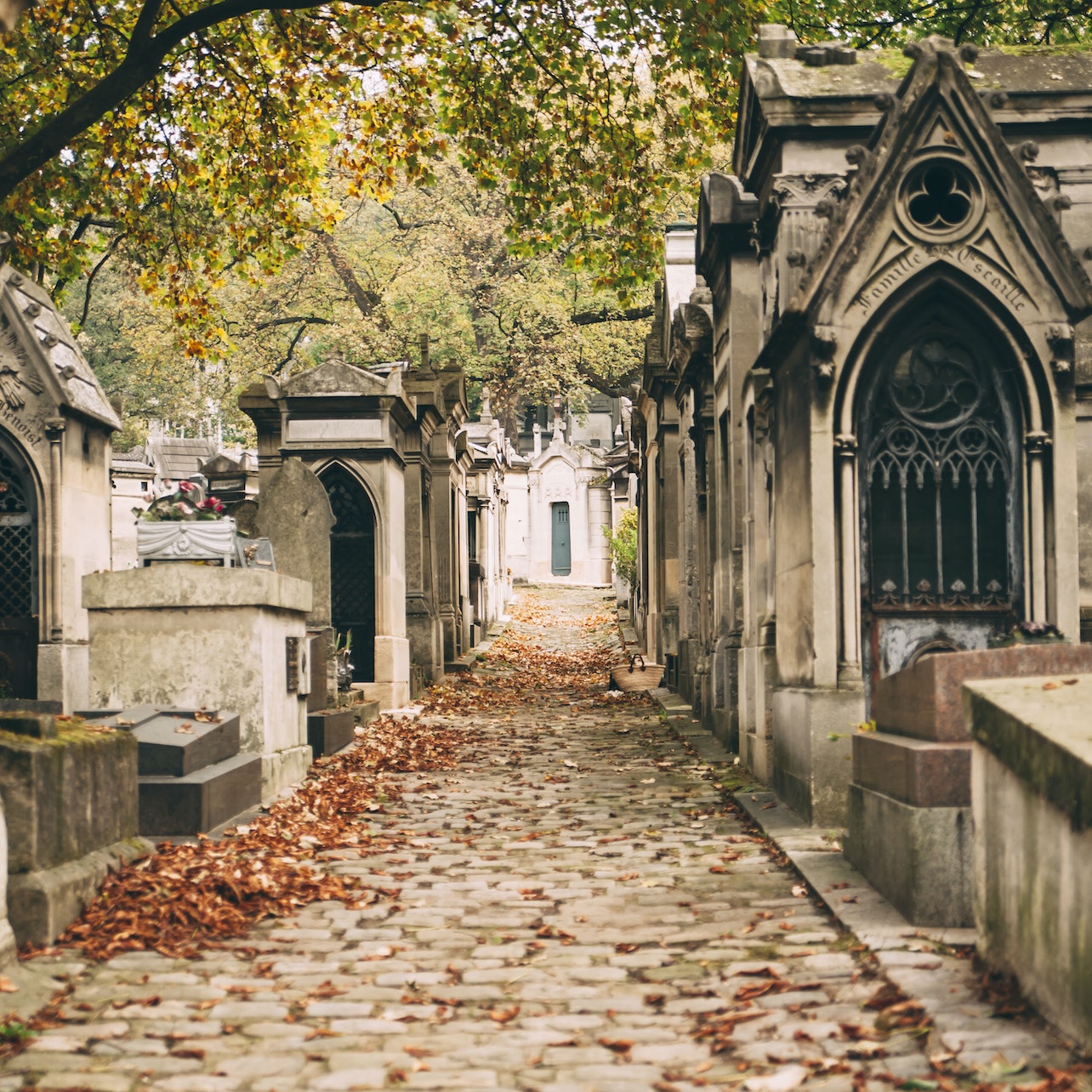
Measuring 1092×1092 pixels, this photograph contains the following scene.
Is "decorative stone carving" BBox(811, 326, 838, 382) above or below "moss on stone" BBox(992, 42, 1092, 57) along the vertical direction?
below

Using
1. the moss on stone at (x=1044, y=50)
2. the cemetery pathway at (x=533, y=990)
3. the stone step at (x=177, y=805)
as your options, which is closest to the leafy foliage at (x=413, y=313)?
the moss on stone at (x=1044, y=50)

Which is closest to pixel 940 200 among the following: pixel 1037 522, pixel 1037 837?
pixel 1037 522

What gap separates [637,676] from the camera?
19.5m

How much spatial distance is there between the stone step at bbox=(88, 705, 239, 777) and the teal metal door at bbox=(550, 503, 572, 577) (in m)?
44.6

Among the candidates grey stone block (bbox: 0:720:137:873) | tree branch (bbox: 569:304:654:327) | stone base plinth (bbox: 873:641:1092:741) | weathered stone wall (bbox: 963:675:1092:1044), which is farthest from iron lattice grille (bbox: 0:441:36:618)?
tree branch (bbox: 569:304:654:327)

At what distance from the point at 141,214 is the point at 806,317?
27.9ft

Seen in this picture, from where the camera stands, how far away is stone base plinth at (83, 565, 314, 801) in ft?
28.6

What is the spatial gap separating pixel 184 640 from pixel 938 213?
5427mm

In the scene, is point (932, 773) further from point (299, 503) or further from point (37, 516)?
point (37, 516)

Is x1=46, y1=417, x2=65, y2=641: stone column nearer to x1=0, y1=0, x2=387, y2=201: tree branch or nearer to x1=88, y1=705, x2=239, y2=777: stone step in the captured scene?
x1=0, y1=0, x2=387, y2=201: tree branch

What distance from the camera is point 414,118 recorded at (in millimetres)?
13688

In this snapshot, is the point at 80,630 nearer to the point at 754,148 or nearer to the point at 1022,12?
the point at 754,148

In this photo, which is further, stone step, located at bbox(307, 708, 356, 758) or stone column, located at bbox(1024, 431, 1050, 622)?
stone step, located at bbox(307, 708, 356, 758)

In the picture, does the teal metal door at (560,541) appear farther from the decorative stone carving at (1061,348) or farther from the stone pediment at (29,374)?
the decorative stone carving at (1061,348)
